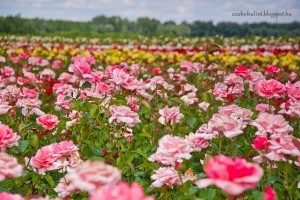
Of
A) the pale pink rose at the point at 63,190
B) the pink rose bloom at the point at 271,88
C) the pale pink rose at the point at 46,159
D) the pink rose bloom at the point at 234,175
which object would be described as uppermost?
the pink rose bloom at the point at 234,175

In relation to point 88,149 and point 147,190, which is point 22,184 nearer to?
point 88,149

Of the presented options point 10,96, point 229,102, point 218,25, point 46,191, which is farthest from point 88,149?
point 218,25

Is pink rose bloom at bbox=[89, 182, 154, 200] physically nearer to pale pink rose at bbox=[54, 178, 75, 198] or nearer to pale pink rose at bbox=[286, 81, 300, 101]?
pale pink rose at bbox=[54, 178, 75, 198]

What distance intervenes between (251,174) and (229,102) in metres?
2.46

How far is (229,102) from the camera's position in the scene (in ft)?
11.0

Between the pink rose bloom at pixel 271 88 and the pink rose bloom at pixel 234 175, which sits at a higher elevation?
the pink rose bloom at pixel 234 175

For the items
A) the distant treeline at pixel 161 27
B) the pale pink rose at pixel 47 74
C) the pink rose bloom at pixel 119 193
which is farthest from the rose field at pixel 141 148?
the distant treeline at pixel 161 27

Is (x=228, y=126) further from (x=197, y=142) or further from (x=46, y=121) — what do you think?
(x=46, y=121)

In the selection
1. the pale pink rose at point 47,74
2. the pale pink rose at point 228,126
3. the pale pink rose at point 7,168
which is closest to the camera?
the pale pink rose at point 7,168

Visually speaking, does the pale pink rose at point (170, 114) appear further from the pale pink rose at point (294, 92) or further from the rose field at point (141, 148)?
the pale pink rose at point (294, 92)

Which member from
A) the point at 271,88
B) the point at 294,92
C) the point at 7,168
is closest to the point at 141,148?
the point at 271,88

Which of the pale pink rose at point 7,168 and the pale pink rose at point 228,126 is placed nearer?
the pale pink rose at point 7,168

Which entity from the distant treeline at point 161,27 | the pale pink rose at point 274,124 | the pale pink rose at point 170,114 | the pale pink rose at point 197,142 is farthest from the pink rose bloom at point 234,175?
the distant treeline at point 161,27

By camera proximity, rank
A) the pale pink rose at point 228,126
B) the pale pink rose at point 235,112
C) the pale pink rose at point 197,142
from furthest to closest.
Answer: the pale pink rose at point 235,112
the pale pink rose at point 197,142
the pale pink rose at point 228,126
